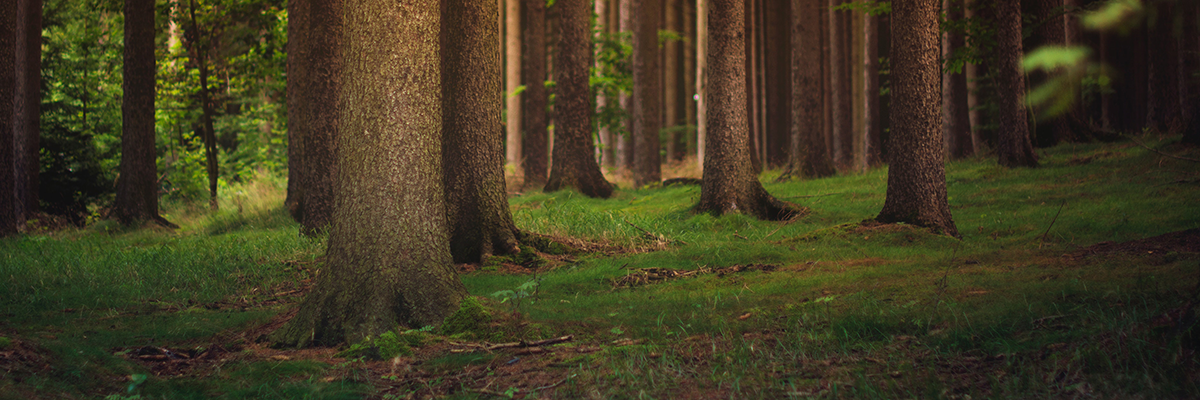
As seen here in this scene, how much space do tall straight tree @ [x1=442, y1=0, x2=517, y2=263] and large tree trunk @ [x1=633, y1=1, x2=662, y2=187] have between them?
546 inches

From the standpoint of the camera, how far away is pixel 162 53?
21.7 meters

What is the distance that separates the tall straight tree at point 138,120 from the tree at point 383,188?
11691mm

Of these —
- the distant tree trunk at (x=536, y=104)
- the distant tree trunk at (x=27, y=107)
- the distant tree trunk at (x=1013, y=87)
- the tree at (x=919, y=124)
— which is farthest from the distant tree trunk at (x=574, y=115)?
the distant tree trunk at (x=27, y=107)

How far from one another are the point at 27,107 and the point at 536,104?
11.4 meters

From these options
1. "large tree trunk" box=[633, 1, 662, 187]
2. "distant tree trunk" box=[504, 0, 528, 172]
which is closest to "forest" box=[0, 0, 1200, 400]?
"large tree trunk" box=[633, 1, 662, 187]

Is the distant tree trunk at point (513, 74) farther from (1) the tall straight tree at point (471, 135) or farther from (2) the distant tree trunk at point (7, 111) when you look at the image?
(1) the tall straight tree at point (471, 135)

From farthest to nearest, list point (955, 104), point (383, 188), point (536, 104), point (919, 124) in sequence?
point (536, 104), point (955, 104), point (919, 124), point (383, 188)

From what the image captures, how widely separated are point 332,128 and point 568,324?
23.4 ft

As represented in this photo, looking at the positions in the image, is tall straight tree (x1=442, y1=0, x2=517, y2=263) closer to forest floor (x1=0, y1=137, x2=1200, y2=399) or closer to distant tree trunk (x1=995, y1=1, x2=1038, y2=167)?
forest floor (x1=0, y1=137, x2=1200, y2=399)

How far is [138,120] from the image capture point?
1547 cm

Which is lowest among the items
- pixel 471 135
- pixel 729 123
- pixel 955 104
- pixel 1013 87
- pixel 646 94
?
pixel 471 135

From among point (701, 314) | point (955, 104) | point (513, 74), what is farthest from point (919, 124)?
point (513, 74)

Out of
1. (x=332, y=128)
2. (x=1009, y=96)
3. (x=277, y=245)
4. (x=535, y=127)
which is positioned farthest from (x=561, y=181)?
(x=1009, y=96)

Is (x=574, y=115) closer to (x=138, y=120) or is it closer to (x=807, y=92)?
(x=807, y=92)
